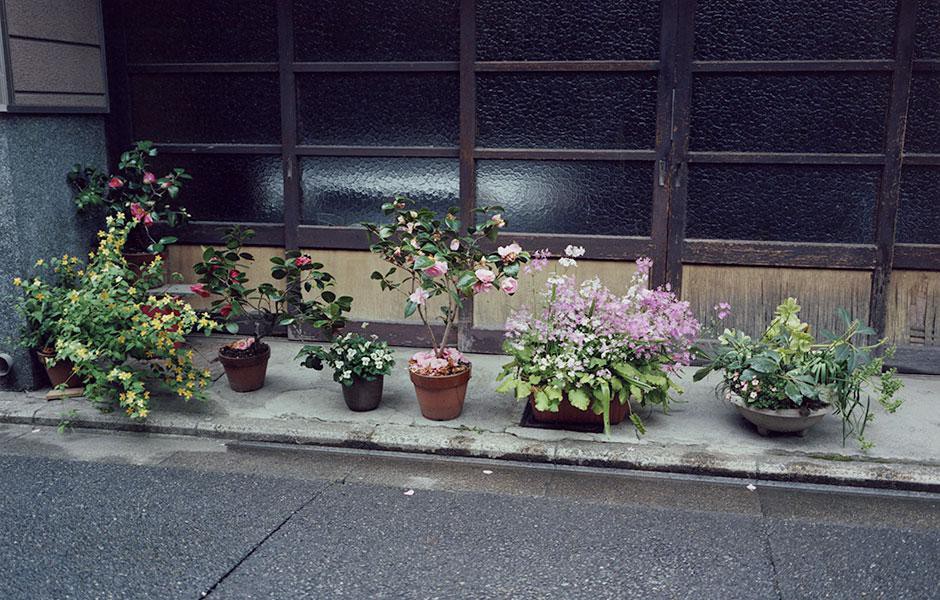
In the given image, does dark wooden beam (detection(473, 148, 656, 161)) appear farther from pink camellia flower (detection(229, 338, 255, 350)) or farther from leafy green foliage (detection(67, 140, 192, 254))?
leafy green foliage (detection(67, 140, 192, 254))

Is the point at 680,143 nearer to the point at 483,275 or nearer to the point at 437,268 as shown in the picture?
the point at 483,275

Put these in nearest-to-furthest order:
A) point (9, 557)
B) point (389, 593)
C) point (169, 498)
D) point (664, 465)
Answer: point (389, 593)
point (9, 557)
point (169, 498)
point (664, 465)

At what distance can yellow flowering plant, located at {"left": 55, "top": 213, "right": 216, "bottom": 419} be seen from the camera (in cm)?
558

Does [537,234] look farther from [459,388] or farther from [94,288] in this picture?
[94,288]

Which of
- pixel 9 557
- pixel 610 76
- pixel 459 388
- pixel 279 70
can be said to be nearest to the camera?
pixel 9 557

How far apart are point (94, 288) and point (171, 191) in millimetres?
1250

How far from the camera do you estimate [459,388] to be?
5.65 metres

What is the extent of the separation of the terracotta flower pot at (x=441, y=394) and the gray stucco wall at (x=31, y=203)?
117 inches

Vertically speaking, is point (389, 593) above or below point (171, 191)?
below

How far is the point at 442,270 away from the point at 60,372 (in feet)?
9.96

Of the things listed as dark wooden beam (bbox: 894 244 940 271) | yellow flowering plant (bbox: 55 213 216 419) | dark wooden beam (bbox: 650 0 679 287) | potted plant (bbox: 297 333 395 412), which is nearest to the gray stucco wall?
yellow flowering plant (bbox: 55 213 216 419)

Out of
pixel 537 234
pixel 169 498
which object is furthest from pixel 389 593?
pixel 537 234

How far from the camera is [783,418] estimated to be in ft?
16.9

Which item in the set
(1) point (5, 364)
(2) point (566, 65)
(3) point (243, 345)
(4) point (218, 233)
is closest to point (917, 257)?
(2) point (566, 65)
